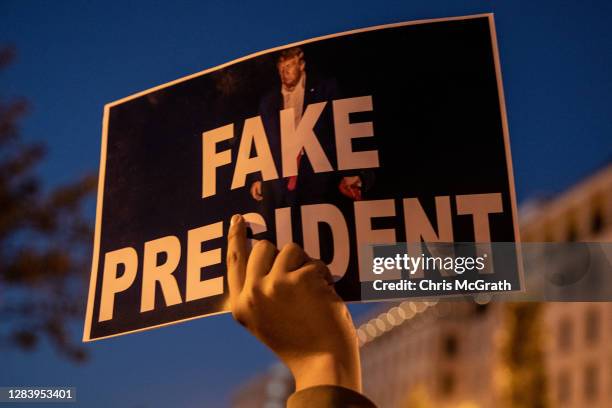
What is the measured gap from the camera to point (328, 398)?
1.84m

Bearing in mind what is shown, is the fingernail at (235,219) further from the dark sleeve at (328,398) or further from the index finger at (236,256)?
the dark sleeve at (328,398)

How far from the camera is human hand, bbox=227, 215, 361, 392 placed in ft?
6.36

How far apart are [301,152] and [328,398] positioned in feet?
2.66

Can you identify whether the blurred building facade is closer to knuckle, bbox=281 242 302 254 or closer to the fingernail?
the fingernail

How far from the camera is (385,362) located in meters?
77.6

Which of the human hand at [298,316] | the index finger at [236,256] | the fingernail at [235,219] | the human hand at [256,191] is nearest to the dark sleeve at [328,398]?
the human hand at [298,316]

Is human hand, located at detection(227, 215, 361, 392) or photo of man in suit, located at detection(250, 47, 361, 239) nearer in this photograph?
human hand, located at detection(227, 215, 361, 392)

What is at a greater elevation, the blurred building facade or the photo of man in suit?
the blurred building facade

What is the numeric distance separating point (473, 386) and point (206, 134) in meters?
64.6

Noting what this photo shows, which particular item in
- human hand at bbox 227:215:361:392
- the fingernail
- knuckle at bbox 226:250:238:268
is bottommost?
human hand at bbox 227:215:361:392

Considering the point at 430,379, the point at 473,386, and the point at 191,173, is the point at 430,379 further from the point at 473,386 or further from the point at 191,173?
the point at 191,173

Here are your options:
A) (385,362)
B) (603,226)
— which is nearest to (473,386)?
(385,362)

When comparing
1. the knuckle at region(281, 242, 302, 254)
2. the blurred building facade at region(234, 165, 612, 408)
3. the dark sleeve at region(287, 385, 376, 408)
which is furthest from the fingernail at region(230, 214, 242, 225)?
the blurred building facade at region(234, 165, 612, 408)

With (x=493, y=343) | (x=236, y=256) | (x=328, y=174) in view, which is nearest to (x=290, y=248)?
(x=236, y=256)
